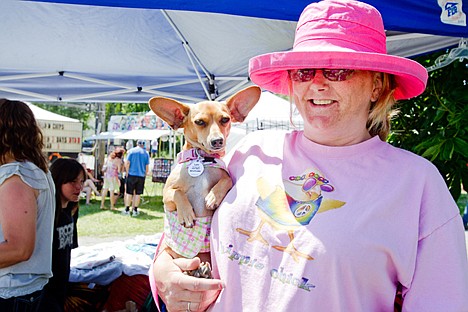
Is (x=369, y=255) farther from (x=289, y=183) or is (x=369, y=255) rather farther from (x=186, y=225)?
(x=186, y=225)

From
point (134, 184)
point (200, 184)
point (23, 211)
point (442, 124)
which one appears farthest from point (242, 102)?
point (134, 184)

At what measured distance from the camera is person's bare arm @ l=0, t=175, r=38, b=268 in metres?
2.16

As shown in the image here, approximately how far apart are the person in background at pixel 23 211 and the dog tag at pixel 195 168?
3.60 ft

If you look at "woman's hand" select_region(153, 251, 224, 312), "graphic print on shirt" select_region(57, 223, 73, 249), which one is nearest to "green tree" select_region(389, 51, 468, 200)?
"woman's hand" select_region(153, 251, 224, 312)

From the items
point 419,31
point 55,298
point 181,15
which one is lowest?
point 55,298

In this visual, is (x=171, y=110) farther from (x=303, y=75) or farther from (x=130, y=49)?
(x=130, y=49)

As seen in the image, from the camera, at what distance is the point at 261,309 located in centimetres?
119

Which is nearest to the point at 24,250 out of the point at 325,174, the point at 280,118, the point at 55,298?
the point at 55,298

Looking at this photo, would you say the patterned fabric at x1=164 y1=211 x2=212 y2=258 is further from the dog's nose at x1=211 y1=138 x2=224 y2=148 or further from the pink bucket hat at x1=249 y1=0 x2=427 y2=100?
the pink bucket hat at x1=249 y1=0 x2=427 y2=100

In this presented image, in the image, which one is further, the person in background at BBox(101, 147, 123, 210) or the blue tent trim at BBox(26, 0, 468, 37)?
the person in background at BBox(101, 147, 123, 210)

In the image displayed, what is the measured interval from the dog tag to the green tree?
1332 millimetres

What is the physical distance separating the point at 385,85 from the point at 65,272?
2391 millimetres

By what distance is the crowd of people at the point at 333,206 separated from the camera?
1.11 metres

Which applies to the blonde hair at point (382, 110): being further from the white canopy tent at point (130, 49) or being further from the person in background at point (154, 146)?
the person in background at point (154, 146)
